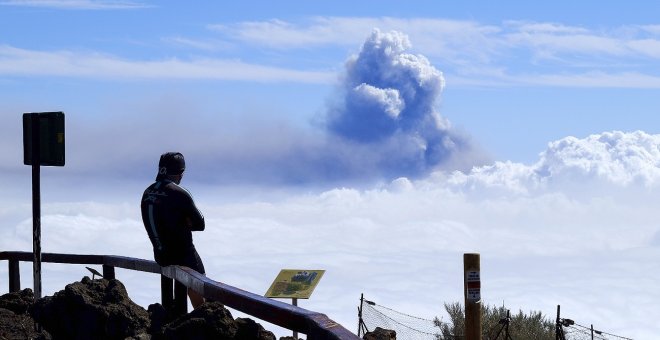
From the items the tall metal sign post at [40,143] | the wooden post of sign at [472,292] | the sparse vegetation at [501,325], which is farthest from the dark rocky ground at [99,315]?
the sparse vegetation at [501,325]

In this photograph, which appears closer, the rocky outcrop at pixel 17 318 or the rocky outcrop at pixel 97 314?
the rocky outcrop at pixel 97 314

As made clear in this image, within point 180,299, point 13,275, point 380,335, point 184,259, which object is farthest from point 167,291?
point 13,275

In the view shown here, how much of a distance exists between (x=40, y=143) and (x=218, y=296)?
7531 mm

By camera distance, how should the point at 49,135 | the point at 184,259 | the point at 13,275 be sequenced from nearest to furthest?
the point at 184,259 → the point at 49,135 → the point at 13,275

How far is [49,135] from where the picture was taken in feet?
50.1

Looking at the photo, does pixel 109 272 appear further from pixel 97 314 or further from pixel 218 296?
pixel 218 296

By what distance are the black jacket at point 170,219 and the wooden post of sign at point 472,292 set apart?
108 inches

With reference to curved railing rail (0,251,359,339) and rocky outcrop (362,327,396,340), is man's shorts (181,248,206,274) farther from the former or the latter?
rocky outcrop (362,327,396,340)

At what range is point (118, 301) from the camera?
10883mm

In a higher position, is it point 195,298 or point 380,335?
point 195,298

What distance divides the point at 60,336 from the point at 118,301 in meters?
0.94

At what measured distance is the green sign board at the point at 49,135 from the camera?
599 inches

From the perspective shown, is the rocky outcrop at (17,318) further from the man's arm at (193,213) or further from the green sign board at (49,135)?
the man's arm at (193,213)

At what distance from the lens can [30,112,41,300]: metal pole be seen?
50.1 feet
